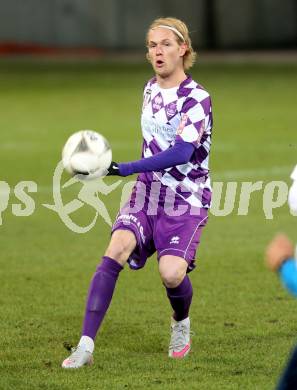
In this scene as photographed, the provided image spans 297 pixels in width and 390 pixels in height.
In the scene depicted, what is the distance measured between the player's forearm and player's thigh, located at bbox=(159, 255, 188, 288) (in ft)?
7.46

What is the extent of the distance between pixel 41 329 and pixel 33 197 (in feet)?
19.2

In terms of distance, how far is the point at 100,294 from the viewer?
7750 mm

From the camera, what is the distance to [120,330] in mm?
8750

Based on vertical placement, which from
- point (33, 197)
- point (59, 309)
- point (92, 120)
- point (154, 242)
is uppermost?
point (154, 242)

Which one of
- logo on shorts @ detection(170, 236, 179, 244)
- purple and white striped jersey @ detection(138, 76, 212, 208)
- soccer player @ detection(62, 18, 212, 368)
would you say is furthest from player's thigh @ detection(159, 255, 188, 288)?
purple and white striped jersey @ detection(138, 76, 212, 208)

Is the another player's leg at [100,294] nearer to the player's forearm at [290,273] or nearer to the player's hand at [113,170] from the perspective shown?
the player's hand at [113,170]

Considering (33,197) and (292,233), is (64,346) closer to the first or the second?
(292,233)

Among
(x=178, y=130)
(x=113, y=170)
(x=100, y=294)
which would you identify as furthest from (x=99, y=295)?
(x=178, y=130)

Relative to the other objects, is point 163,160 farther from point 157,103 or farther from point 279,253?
point 279,253

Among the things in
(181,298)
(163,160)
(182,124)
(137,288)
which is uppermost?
(182,124)

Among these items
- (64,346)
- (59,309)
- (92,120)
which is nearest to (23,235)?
(59,309)

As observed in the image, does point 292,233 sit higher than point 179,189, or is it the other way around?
point 179,189

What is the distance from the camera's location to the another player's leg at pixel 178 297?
7832 millimetres

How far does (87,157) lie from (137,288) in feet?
9.80
